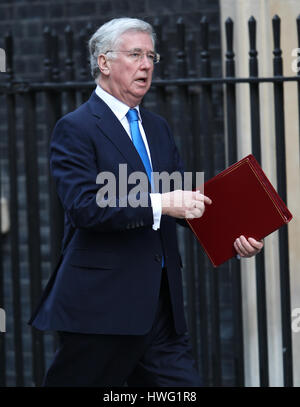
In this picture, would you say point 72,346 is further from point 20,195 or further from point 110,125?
point 20,195

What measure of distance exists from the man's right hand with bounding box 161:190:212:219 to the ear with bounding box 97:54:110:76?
0.53 metres

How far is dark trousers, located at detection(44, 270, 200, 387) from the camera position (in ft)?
10.8

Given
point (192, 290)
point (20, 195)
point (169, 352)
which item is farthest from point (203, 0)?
point (169, 352)

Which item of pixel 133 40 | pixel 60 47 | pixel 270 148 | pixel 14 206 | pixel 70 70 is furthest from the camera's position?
pixel 60 47

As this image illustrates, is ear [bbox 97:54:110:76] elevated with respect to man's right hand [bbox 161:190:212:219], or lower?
elevated

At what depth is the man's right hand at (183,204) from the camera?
303 centimetres

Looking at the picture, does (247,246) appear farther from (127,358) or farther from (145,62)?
(145,62)

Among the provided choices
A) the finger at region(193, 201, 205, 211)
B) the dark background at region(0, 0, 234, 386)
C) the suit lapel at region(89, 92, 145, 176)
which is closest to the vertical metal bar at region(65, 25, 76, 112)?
the dark background at region(0, 0, 234, 386)

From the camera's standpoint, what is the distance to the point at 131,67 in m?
3.19

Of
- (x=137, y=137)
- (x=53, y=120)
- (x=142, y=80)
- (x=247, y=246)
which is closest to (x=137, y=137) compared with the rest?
(x=137, y=137)

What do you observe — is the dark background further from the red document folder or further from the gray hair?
the gray hair

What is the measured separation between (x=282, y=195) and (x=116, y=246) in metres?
1.34

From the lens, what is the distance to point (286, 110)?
486cm
